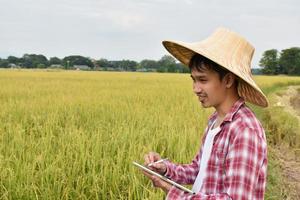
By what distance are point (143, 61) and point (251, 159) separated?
54.1m

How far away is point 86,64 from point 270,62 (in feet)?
80.7

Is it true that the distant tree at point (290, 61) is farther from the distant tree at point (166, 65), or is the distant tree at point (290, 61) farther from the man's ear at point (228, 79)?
the man's ear at point (228, 79)

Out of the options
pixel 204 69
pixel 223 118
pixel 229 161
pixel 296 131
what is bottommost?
pixel 296 131

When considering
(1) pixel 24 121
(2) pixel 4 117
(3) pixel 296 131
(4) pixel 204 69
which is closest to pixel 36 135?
(1) pixel 24 121

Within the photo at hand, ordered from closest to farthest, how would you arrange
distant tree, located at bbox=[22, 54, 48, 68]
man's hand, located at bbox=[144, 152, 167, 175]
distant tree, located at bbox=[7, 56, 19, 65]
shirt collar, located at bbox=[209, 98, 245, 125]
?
shirt collar, located at bbox=[209, 98, 245, 125]
man's hand, located at bbox=[144, 152, 167, 175]
distant tree, located at bbox=[7, 56, 19, 65]
distant tree, located at bbox=[22, 54, 48, 68]

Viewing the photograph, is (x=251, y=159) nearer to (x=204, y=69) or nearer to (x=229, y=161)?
(x=229, y=161)

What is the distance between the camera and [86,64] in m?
55.3

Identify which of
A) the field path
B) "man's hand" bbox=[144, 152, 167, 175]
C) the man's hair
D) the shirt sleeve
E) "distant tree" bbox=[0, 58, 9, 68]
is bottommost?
the field path

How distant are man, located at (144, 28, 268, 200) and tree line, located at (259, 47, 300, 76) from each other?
5536 centimetres

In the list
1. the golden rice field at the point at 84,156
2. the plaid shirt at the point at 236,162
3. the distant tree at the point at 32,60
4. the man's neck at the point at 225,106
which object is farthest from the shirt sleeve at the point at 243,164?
the distant tree at the point at 32,60

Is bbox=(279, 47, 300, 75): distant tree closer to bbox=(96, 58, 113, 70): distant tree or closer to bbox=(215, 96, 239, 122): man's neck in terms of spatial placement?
bbox=(96, 58, 113, 70): distant tree

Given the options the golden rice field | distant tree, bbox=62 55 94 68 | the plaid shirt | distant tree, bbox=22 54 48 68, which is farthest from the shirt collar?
distant tree, bbox=62 55 94 68

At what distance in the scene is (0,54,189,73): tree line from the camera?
51.8 metres

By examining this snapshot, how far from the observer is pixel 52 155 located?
315 centimetres
